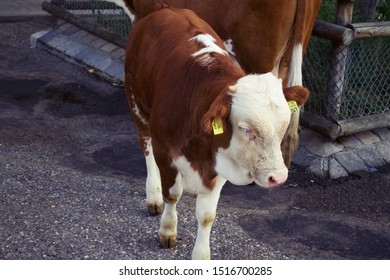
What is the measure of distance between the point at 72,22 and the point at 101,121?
322cm

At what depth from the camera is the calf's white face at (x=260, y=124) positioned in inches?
131

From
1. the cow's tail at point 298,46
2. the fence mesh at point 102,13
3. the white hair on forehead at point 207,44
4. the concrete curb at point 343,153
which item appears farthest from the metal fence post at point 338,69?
the fence mesh at point 102,13

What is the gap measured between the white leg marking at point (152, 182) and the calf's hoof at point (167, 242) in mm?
472

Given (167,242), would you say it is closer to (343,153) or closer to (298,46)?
(298,46)

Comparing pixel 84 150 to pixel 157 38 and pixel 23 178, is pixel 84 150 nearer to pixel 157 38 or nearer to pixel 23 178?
pixel 23 178

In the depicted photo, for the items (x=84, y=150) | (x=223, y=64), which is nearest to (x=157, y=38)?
(x=223, y=64)

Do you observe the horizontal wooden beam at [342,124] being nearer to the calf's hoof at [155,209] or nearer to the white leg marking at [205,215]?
the calf's hoof at [155,209]

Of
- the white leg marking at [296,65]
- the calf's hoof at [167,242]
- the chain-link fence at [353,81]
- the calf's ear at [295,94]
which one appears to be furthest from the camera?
the chain-link fence at [353,81]

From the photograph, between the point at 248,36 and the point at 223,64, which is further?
the point at 248,36

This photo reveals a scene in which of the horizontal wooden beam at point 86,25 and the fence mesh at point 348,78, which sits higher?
the fence mesh at point 348,78

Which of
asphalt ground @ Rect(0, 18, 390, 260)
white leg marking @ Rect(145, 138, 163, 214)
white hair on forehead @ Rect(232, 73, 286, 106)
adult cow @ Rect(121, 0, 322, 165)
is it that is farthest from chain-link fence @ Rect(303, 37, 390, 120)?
white hair on forehead @ Rect(232, 73, 286, 106)

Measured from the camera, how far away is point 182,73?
403cm

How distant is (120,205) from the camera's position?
17.0ft

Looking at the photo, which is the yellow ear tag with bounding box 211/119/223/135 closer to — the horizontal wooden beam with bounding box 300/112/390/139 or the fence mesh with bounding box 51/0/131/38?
the horizontal wooden beam with bounding box 300/112/390/139
